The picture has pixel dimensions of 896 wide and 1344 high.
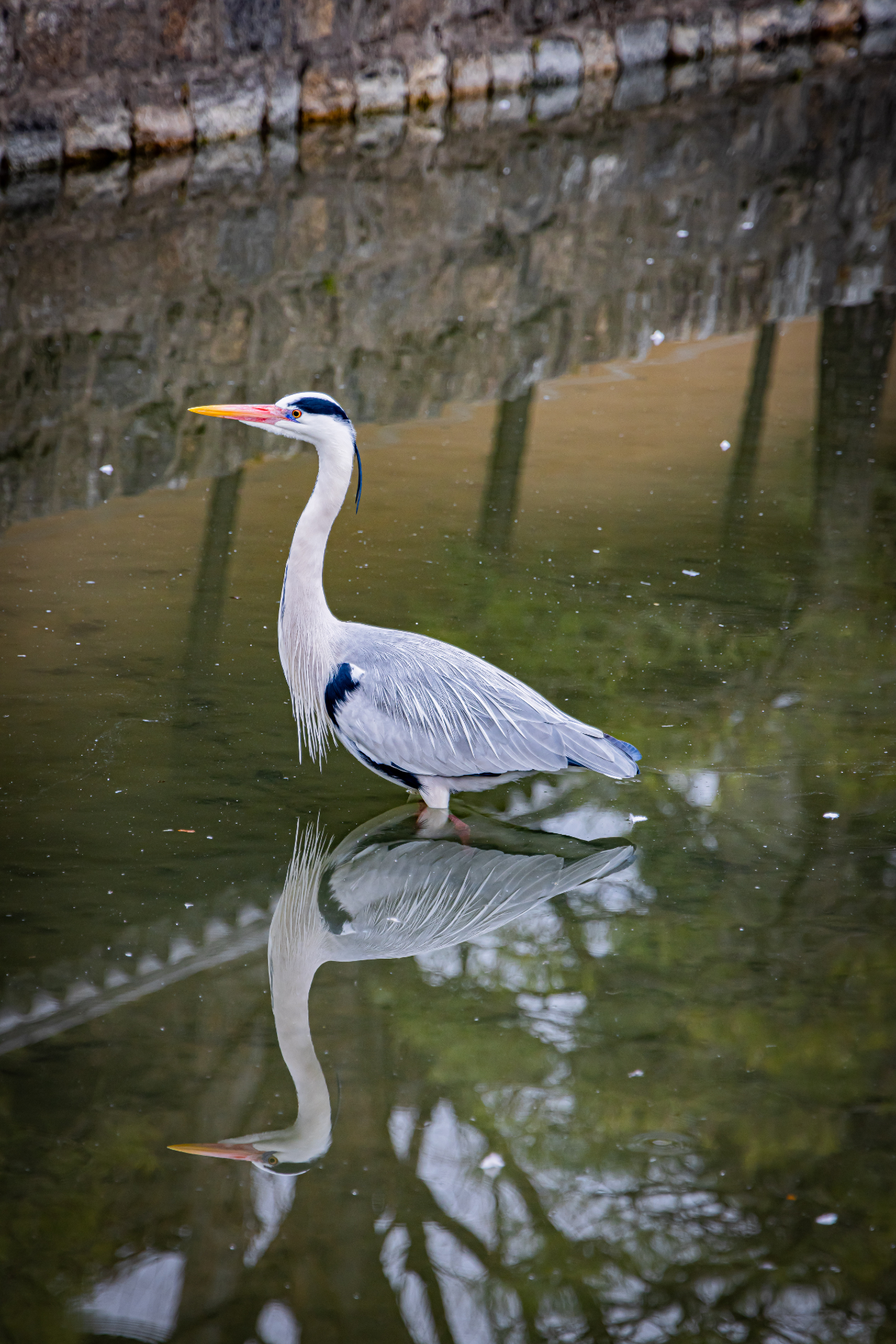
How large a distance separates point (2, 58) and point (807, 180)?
790 cm

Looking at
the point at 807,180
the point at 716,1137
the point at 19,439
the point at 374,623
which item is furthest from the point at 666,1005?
the point at 807,180

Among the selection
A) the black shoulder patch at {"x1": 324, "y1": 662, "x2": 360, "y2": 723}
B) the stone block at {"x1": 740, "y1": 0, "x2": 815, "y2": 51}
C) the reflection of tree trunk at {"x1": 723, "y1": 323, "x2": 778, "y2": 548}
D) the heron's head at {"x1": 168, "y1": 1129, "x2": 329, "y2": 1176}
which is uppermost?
the stone block at {"x1": 740, "y1": 0, "x2": 815, "y2": 51}

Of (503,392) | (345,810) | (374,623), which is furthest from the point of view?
(503,392)

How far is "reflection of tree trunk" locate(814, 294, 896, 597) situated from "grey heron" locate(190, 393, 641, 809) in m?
2.55

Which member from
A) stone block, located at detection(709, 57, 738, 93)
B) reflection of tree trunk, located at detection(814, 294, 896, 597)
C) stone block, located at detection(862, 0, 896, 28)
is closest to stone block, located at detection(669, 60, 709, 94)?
stone block, located at detection(709, 57, 738, 93)

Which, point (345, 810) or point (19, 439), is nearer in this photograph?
point (345, 810)

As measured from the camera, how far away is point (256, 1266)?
10.1 ft

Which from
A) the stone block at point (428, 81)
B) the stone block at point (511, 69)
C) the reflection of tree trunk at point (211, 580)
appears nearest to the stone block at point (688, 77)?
the stone block at point (511, 69)

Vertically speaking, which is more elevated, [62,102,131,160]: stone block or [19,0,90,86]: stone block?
[19,0,90,86]: stone block

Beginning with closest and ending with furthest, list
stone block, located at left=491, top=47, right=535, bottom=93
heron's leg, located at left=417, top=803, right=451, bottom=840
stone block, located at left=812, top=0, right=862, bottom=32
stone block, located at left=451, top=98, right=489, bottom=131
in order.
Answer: heron's leg, located at left=417, top=803, right=451, bottom=840 < stone block, located at left=451, top=98, right=489, bottom=131 < stone block, located at left=491, top=47, right=535, bottom=93 < stone block, located at left=812, top=0, right=862, bottom=32

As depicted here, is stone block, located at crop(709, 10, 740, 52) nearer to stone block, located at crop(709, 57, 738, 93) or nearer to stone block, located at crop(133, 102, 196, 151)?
stone block, located at crop(709, 57, 738, 93)

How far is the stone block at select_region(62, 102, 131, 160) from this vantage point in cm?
1224

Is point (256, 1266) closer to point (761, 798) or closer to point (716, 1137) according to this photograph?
point (716, 1137)

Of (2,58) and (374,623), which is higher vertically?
(2,58)
